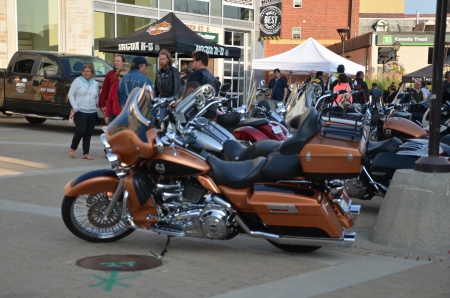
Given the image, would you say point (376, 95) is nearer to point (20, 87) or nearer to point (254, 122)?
point (254, 122)

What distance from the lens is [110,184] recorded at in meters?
6.58

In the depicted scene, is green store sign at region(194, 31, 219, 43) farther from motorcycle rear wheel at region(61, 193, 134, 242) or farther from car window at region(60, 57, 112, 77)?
motorcycle rear wheel at region(61, 193, 134, 242)

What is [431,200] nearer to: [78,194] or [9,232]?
[78,194]

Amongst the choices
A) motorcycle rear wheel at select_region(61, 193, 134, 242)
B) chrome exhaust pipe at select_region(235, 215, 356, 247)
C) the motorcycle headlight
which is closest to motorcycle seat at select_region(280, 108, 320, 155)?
chrome exhaust pipe at select_region(235, 215, 356, 247)

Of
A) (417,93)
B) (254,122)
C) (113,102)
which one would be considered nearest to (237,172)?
(254,122)

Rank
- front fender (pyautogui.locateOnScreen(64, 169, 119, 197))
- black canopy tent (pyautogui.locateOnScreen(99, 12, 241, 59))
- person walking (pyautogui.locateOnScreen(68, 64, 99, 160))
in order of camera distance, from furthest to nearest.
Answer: black canopy tent (pyautogui.locateOnScreen(99, 12, 241, 59)) → person walking (pyautogui.locateOnScreen(68, 64, 99, 160)) → front fender (pyautogui.locateOnScreen(64, 169, 119, 197))

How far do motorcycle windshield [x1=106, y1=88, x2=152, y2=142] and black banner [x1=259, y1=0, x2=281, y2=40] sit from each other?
Result: 84.6ft

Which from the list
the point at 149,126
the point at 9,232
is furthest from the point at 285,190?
the point at 9,232

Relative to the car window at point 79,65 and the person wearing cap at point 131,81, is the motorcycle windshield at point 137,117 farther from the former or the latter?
the car window at point 79,65

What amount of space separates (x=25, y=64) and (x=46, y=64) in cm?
82

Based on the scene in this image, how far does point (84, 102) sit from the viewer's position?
506 inches

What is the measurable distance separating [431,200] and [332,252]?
1064mm

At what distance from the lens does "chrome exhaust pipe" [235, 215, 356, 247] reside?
6070mm

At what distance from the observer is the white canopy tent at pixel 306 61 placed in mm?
23859
